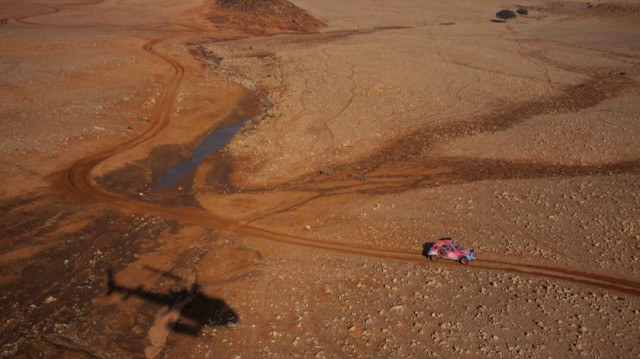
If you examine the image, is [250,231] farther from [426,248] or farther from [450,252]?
[450,252]

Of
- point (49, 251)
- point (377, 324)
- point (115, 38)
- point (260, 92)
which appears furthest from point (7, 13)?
point (377, 324)

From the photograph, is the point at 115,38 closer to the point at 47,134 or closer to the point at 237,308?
the point at 47,134

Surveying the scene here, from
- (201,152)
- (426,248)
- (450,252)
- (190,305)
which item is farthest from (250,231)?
(201,152)

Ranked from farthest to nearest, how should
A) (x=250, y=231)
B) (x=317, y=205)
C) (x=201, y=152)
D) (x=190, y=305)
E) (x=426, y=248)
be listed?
1. (x=201, y=152)
2. (x=317, y=205)
3. (x=250, y=231)
4. (x=426, y=248)
5. (x=190, y=305)

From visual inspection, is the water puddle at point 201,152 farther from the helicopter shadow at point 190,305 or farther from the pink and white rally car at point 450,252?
the pink and white rally car at point 450,252

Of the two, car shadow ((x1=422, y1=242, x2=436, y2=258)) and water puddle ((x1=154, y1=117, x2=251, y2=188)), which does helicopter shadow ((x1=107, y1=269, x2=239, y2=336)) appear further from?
water puddle ((x1=154, y1=117, x2=251, y2=188))

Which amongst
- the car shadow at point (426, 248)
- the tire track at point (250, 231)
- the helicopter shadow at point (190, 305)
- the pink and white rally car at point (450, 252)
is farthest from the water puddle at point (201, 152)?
the pink and white rally car at point (450, 252)
